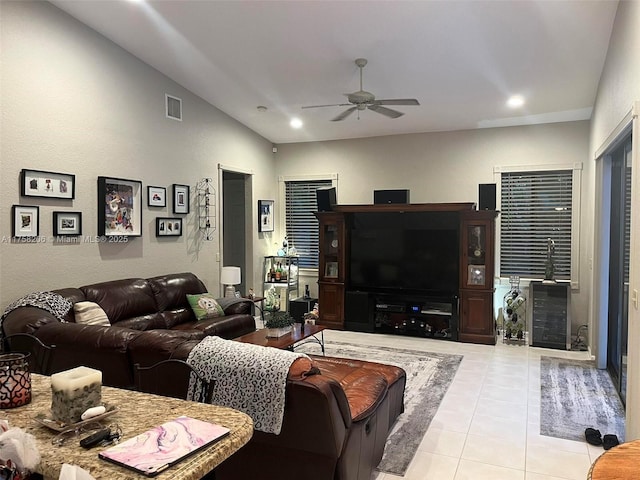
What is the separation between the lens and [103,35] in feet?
16.1

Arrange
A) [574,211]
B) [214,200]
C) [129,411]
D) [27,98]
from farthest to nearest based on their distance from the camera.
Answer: [214,200] → [574,211] → [27,98] → [129,411]

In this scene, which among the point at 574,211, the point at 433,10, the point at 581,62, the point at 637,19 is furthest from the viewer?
the point at 574,211

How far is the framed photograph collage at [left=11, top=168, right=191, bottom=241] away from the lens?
4.16 m

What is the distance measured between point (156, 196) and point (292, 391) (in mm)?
4294

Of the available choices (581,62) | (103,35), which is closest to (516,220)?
(581,62)

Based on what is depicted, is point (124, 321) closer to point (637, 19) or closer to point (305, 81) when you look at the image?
point (305, 81)

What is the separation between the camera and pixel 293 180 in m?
8.13

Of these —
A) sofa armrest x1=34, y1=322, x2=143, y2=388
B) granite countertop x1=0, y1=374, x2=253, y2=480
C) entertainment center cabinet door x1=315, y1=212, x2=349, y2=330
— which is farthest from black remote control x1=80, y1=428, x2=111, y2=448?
entertainment center cabinet door x1=315, y1=212, x2=349, y2=330

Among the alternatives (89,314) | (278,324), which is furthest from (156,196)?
(278,324)

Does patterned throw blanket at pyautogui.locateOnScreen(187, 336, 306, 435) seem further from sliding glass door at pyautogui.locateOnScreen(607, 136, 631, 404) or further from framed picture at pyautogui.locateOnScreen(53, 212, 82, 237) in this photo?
sliding glass door at pyautogui.locateOnScreen(607, 136, 631, 404)

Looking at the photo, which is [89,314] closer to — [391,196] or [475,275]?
[391,196]

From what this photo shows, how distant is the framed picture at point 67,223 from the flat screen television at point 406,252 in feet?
12.5

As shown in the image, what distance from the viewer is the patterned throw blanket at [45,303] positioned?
3.94 m

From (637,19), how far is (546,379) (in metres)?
3.38
